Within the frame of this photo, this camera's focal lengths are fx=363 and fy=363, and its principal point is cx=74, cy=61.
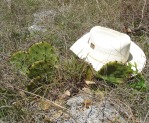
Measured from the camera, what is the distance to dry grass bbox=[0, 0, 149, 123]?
2201 mm

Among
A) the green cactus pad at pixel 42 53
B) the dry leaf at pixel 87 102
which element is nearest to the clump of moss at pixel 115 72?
the dry leaf at pixel 87 102

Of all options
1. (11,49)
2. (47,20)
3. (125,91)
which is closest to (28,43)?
(11,49)

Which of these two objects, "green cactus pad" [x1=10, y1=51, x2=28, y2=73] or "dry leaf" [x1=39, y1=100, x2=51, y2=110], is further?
"green cactus pad" [x1=10, y1=51, x2=28, y2=73]

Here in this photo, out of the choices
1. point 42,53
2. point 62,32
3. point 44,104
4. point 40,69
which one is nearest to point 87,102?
point 44,104

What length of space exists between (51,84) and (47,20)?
1062 mm

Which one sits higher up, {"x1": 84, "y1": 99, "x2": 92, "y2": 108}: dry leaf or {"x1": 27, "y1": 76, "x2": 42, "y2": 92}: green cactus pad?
{"x1": 27, "y1": 76, "x2": 42, "y2": 92}: green cactus pad

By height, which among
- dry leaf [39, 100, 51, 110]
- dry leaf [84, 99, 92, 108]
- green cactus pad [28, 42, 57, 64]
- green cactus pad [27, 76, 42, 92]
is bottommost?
dry leaf [39, 100, 51, 110]

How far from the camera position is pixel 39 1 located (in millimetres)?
3479

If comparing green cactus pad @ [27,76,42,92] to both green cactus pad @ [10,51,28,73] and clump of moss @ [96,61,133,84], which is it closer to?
green cactus pad @ [10,51,28,73]

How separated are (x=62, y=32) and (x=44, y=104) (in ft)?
2.98

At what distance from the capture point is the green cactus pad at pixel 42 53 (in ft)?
7.86

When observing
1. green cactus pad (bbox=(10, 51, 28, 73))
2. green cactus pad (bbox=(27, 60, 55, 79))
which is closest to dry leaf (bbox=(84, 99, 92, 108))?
green cactus pad (bbox=(27, 60, 55, 79))

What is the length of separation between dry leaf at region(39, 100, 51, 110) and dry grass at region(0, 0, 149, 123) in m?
0.05

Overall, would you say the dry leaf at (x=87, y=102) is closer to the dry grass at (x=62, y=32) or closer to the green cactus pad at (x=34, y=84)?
the dry grass at (x=62, y=32)
